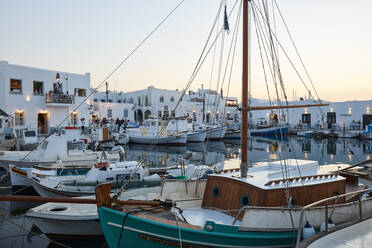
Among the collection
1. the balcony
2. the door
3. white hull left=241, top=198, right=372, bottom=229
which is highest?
the balcony

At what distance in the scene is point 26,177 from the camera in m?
15.2

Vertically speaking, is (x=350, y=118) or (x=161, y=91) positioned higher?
(x=161, y=91)

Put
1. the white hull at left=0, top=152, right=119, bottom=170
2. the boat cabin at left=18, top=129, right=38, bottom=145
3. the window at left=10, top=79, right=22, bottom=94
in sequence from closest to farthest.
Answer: the white hull at left=0, top=152, right=119, bottom=170 < the boat cabin at left=18, top=129, right=38, bottom=145 < the window at left=10, top=79, right=22, bottom=94

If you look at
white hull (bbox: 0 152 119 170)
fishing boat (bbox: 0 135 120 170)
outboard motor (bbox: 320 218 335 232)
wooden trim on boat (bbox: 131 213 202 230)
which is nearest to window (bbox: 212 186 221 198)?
wooden trim on boat (bbox: 131 213 202 230)

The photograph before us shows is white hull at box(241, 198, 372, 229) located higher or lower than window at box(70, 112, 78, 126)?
lower

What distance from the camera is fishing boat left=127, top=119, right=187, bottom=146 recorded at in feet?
131

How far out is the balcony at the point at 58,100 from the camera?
34094 mm

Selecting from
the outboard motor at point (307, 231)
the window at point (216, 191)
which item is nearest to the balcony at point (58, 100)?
the window at point (216, 191)

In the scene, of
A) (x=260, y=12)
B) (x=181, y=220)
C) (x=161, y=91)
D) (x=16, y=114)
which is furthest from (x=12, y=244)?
(x=161, y=91)

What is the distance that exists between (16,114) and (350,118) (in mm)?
57323

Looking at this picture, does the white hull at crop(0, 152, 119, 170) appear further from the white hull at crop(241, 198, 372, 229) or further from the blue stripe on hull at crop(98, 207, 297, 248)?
the white hull at crop(241, 198, 372, 229)

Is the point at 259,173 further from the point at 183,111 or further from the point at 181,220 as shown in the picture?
the point at 183,111

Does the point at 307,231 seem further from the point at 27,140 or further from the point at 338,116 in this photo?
the point at 338,116

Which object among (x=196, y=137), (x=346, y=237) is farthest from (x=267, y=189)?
(x=196, y=137)
